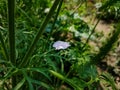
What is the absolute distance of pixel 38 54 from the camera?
5.94 ft

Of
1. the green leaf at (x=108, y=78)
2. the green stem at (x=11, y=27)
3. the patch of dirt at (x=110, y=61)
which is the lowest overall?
the patch of dirt at (x=110, y=61)

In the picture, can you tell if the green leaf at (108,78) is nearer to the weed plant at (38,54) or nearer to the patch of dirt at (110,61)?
the weed plant at (38,54)

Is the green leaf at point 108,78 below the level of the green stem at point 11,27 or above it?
below

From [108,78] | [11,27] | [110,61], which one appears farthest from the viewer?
[110,61]

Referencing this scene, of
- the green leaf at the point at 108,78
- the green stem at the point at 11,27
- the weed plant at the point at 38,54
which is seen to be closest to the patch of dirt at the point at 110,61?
the weed plant at the point at 38,54

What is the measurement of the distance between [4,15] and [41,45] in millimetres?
427

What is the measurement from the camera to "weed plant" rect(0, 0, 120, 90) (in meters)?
1.52

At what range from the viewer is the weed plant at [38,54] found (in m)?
1.52

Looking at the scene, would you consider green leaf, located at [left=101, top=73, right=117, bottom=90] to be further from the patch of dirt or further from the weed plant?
the patch of dirt

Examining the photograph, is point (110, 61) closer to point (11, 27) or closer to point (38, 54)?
point (38, 54)

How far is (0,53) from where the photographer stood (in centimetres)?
183

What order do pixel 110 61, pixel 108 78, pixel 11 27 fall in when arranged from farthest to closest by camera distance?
1. pixel 110 61
2. pixel 108 78
3. pixel 11 27

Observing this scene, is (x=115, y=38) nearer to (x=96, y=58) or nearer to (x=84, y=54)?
(x=96, y=58)

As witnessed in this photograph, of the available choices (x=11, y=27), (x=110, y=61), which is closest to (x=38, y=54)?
(x=11, y=27)
